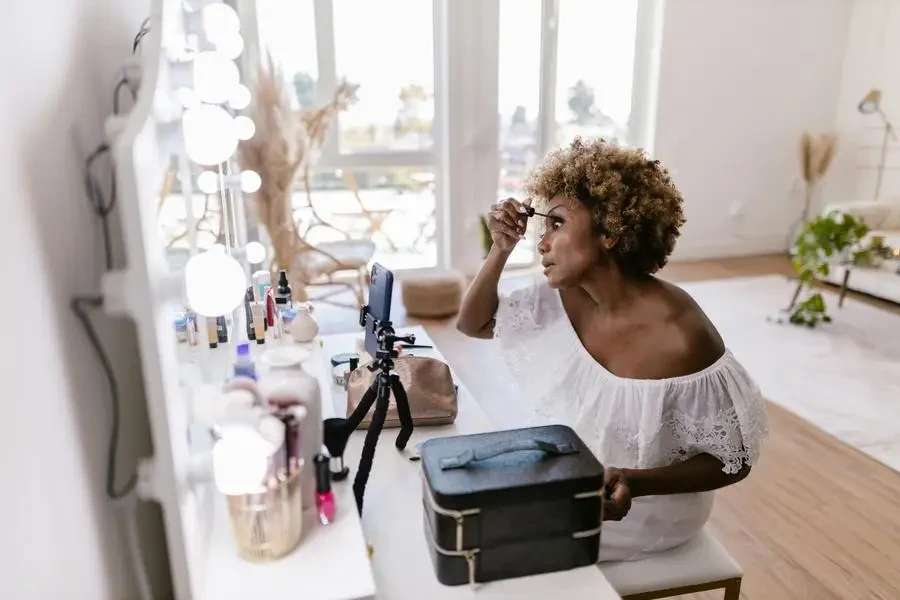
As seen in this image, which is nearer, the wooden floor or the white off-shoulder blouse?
the white off-shoulder blouse

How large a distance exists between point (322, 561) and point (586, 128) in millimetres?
4518

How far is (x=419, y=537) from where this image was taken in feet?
3.25

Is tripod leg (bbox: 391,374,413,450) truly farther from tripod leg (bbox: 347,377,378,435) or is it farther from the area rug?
the area rug

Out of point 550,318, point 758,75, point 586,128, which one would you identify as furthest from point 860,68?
point 550,318

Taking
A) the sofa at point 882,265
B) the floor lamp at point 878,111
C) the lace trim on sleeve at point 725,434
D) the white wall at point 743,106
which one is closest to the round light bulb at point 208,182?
the lace trim on sleeve at point 725,434

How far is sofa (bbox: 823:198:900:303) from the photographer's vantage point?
3986 millimetres

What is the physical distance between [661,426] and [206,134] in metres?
0.88

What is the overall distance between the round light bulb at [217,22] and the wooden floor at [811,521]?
5.53 feet

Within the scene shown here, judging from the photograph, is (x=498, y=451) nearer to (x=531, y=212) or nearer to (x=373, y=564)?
(x=373, y=564)

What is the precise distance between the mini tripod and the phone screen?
0.02 meters

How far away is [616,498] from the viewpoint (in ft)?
3.57

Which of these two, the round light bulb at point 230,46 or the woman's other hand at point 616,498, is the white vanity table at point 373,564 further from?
the round light bulb at point 230,46

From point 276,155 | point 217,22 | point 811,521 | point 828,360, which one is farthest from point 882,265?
point 217,22

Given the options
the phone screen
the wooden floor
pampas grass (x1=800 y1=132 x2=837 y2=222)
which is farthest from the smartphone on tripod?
pampas grass (x1=800 y1=132 x2=837 y2=222)
